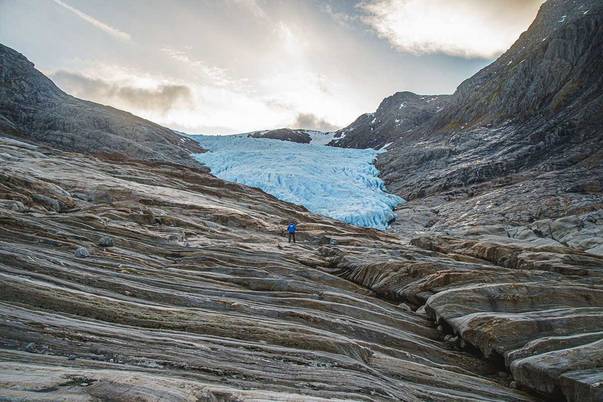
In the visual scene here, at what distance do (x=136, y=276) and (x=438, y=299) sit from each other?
13848 millimetres

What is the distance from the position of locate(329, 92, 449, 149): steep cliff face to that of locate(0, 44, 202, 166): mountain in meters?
81.1

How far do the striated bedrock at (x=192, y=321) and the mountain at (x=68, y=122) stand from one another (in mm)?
68418

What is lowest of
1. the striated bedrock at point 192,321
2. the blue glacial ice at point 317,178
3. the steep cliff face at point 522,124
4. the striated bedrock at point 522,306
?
the striated bedrock at point 192,321

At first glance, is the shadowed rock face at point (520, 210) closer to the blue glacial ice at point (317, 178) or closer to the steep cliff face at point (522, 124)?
the steep cliff face at point (522, 124)

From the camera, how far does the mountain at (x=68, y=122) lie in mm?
91000

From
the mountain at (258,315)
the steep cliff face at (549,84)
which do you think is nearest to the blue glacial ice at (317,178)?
the steep cliff face at (549,84)

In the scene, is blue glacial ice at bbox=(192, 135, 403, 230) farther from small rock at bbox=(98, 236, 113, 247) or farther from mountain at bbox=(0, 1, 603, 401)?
small rock at bbox=(98, 236, 113, 247)

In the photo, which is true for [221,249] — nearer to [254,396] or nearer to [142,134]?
[254,396]

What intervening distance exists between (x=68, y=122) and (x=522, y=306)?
354 feet

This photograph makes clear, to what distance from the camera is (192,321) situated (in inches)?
509

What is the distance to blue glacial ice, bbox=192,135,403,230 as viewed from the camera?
7601cm

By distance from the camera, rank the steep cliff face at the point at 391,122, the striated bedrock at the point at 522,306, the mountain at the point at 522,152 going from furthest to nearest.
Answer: the steep cliff face at the point at 391,122 → the mountain at the point at 522,152 → the striated bedrock at the point at 522,306


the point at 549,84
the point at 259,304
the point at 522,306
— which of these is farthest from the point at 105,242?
the point at 549,84

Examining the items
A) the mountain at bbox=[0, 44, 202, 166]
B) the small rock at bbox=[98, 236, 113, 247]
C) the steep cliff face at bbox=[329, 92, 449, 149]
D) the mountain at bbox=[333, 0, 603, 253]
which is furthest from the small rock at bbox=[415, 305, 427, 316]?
the steep cliff face at bbox=[329, 92, 449, 149]
